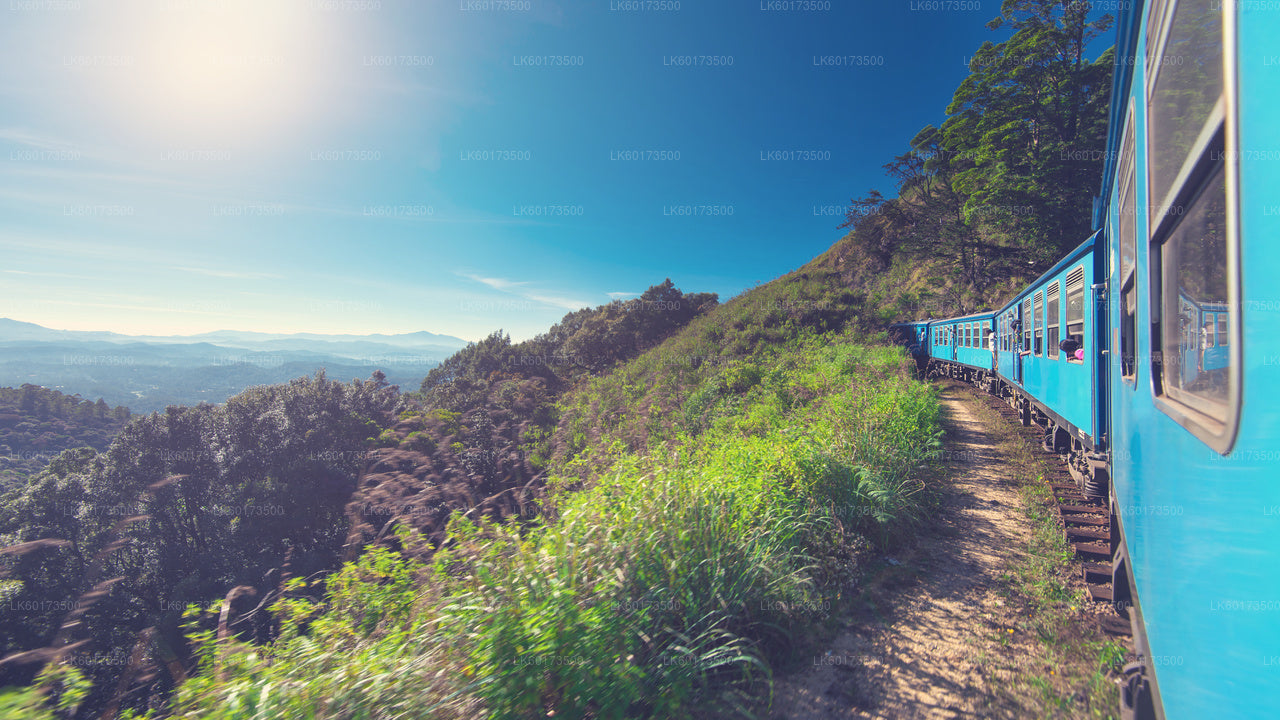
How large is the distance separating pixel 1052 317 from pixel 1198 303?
6169 millimetres

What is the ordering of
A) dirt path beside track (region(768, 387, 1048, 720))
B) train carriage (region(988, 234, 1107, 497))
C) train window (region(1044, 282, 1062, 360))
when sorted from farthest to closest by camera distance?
1. train window (region(1044, 282, 1062, 360))
2. train carriage (region(988, 234, 1107, 497))
3. dirt path beside track (region(768, 387, 1048, 720))

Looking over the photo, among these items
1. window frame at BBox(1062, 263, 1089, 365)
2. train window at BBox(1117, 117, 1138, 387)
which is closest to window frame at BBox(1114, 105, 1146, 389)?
train window at BBox(1117, 117, 1138, 387)

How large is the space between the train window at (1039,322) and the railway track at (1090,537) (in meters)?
1.76

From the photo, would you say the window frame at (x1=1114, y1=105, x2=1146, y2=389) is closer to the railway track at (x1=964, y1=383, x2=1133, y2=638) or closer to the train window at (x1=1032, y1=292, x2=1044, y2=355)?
the railway track at (x1=964, y1=383, x2=1133, y2=638)

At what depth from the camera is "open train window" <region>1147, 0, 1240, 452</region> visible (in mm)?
952

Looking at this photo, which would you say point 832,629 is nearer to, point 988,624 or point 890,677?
point 890,677

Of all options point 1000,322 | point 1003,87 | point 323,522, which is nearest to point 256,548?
point 323,522

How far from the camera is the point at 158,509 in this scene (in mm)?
12406

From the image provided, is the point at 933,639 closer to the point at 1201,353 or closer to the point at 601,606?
the point at 601,606

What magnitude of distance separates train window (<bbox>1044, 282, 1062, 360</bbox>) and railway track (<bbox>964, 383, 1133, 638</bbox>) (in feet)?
5.40

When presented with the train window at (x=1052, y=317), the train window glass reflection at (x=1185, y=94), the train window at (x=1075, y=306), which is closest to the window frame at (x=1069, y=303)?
the train window at (x=1075, y=306)

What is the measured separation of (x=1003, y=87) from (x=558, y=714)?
26.8 metres

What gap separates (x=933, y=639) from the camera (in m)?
3.17

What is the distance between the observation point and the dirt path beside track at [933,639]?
8.79 feet
